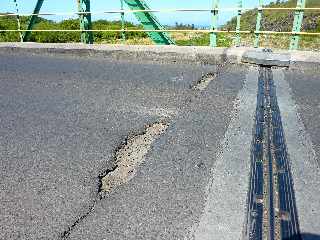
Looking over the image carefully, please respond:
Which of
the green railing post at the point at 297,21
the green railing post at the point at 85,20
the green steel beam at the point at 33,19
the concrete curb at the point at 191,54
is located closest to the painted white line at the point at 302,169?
the concrete curb at the point at 191,54

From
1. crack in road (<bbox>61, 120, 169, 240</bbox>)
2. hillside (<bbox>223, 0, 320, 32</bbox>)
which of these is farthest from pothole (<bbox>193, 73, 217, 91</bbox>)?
hillside (<bbox>223, 0, 320, 32</bbox>)

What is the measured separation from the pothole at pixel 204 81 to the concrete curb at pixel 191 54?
3.65ft

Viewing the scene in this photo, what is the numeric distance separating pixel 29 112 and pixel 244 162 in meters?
2.77

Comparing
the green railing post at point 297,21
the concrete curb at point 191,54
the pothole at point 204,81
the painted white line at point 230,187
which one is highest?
the green railing post at point 297,21

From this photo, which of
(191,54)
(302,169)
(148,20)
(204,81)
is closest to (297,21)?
(191,54)

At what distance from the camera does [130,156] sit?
10.2ft

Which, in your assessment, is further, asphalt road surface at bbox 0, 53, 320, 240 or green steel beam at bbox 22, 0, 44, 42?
green steel beam at bbox 22, 0, 44, 42

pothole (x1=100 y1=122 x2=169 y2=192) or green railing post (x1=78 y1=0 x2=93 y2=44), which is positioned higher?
green railing post (x1=78 y1=0 x2=93 y2=44)

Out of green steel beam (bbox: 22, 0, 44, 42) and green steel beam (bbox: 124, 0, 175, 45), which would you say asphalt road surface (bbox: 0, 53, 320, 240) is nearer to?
green steel beam (bbox: 124, 0, 175, 45)

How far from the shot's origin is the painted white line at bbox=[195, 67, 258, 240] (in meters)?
2.11

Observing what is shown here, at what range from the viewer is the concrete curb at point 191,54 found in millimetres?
6609

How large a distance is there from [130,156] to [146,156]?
A: 5.6 inches

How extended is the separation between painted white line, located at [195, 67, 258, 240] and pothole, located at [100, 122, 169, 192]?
64 cm

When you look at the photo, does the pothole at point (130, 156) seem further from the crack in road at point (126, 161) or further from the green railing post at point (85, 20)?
the green railing post at point (85, 20)
